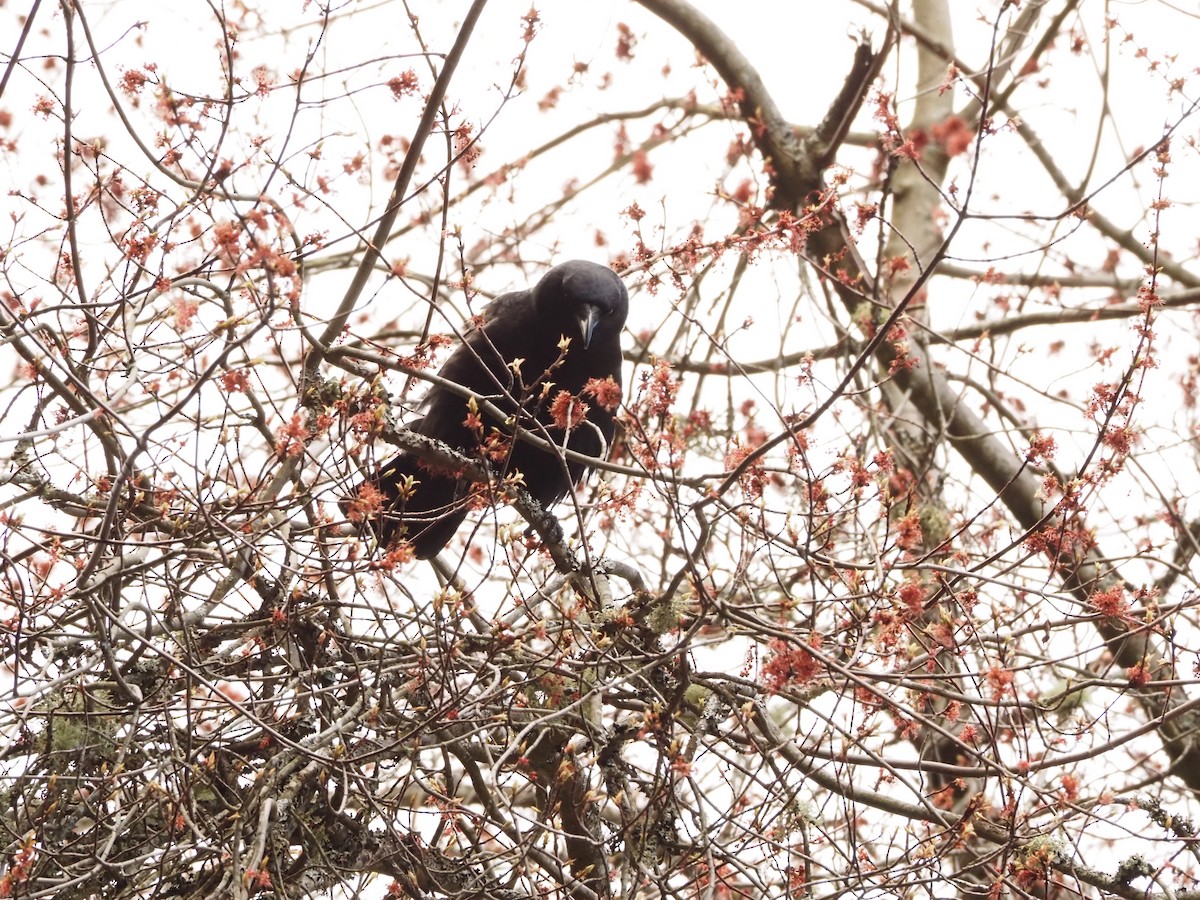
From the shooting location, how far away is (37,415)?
322cm

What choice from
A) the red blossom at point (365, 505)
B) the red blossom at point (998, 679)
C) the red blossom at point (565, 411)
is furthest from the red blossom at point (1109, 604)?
the red blossom at point (365, 505)

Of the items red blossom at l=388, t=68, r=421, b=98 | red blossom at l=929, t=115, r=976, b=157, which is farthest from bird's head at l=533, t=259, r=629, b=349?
red blossom at l=929, t=115, r=976, b=157

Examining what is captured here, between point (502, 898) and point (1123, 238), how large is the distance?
5.27 m

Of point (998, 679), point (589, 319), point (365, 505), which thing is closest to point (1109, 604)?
point (998, 679)

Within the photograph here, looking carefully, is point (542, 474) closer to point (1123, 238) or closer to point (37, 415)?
point (37, 415)

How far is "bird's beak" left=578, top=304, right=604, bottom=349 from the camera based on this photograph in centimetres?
498

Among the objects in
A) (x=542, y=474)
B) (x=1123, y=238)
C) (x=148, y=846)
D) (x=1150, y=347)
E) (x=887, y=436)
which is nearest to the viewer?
(x=1150, y=347)

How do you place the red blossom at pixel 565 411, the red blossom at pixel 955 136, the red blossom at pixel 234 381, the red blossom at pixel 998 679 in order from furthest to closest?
the red blossom at pixel 565 411 < the red blossom at pixel 234 381 < the red blossom at pixel 998 679 < the red blossom at pixel 955 136

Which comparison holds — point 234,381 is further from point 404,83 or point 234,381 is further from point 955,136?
point 955,136

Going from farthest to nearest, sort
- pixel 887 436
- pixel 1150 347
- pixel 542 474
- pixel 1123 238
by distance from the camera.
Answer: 1. pixel 1123 238
2. pixel 887 436
3. pixel 542 474
4. pixel 1150 347

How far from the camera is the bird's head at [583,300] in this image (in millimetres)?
5125

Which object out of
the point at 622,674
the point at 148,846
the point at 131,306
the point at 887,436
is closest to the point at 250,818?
the point at 148,846

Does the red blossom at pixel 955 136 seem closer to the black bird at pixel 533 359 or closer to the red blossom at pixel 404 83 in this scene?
the red blossom at pixel 404 83

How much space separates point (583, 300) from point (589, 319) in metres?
0.11
